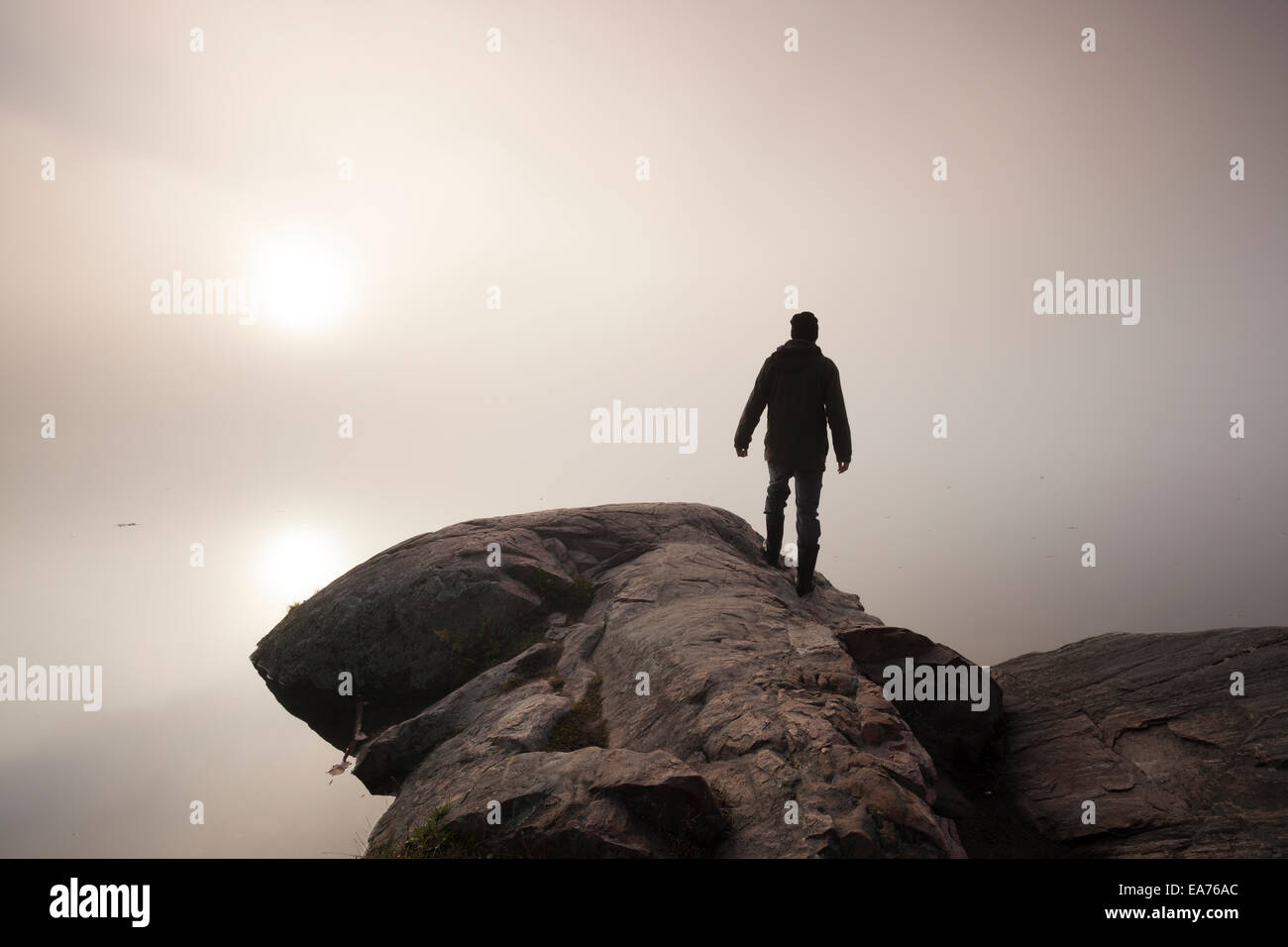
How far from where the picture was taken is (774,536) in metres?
14.9

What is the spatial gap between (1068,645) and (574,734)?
1083 cm

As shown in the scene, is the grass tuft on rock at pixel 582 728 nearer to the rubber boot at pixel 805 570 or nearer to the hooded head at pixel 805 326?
the rubber boot at pixel 805 570

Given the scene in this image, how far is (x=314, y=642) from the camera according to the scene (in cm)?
1441

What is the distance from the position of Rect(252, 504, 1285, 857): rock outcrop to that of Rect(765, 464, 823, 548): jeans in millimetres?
1471

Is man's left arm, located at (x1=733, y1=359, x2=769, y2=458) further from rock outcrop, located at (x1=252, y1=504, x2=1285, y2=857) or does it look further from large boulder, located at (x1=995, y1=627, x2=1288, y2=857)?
large boulder, located at (x1=995, y1=627, x2=1288, y2=857)

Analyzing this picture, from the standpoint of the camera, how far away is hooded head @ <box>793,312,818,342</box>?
1269cm

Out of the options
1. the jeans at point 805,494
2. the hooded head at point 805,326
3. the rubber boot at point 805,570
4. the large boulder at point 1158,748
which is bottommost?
the large boulder at point 1158,748

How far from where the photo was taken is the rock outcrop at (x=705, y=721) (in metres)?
5.93

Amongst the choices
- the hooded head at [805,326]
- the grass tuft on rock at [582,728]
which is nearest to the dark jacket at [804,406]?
the hooded head at [805,326]

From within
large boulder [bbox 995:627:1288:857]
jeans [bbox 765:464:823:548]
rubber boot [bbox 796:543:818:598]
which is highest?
jeans [bbox 765:464:823:548]

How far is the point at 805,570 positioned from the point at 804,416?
11.2 feet

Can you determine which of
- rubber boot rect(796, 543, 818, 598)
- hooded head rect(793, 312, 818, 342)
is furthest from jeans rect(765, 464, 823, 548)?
hooded head rect(793, 312, 818, 342)

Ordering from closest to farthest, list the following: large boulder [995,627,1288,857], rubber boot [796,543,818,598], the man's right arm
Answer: large boulder [995,627,1288,857], the man's right arm, rubber boot [796,543,818,598]
